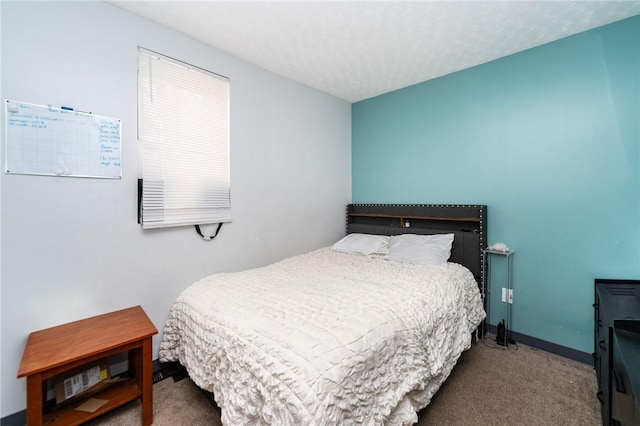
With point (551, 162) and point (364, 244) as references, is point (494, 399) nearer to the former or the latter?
point (364, 244)

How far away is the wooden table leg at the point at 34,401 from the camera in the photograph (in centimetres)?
122

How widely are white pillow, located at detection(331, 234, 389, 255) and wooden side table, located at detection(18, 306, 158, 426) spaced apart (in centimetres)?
195

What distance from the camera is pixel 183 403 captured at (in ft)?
5.60

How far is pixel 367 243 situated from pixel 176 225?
6.19ft

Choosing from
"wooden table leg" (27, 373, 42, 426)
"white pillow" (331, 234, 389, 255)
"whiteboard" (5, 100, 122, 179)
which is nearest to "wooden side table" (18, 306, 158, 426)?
"wooden table leg" (27, 373, 42, 426)

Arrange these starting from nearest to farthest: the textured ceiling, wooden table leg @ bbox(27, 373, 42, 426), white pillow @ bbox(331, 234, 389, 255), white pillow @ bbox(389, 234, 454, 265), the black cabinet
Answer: the black cabinet < wooden table leg @ bbox(27, 373, 42, 426) < the textured ceiling < white pillow @ bbox(389, 234, 454, 265) < white pillow @ bbox(331, 234, 389, 255)

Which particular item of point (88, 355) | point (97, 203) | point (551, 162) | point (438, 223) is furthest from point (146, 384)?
point (551, 162)

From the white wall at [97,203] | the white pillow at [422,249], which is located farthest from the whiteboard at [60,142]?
the white pillow at [422,249]

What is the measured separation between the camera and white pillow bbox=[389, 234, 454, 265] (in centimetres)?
252

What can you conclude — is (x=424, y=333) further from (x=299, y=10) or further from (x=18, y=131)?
(x=18, y=131)

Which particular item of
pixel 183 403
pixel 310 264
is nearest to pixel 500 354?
pixel 310 264

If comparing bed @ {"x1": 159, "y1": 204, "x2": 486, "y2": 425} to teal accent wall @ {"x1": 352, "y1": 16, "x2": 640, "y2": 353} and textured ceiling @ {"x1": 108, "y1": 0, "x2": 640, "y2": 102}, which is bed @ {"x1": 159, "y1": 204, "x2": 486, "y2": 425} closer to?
teal accent wall @ {"x1": 352, "y1": 16, "x2": 640, "y2": 353}

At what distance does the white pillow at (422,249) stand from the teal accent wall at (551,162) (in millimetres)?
448

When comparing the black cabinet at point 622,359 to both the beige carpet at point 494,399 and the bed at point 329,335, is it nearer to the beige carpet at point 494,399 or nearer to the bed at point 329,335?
the beige carpet at point 494,399
